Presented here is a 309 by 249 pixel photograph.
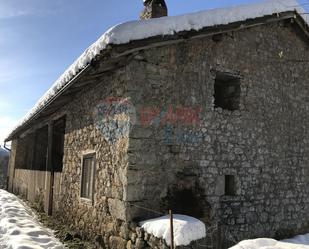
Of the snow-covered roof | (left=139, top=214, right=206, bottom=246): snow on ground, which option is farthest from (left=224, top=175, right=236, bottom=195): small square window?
the snow-covered roof

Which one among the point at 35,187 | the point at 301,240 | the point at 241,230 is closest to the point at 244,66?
the point at 241,230

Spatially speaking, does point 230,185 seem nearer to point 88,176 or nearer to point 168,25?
point 88,176

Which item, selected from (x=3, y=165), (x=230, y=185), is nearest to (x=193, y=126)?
(x=230, y=185)

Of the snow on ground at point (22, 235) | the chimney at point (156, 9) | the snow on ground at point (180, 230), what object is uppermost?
the chimney at point (156, 9)

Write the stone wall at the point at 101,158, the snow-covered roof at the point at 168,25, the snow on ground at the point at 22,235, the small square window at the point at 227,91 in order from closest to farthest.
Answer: the snow-covered roof at the point at 168,25 → the stone wall at the point at 101,158 → the snow on ground at the point at 22,235 → the small square window at the point at 227,91

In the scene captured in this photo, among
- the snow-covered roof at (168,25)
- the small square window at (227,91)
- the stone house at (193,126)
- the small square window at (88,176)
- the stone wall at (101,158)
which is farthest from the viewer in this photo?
the small square window at (227,91)

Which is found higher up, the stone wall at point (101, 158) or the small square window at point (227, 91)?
the small square window at point (227, 91)

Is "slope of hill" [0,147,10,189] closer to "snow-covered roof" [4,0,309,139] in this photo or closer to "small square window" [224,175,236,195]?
"snow-covered roof" [4,0,309,139]

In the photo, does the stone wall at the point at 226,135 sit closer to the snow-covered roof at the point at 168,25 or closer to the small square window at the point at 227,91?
the small square window at the point at 227,91

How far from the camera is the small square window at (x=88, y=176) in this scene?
24.2 ft

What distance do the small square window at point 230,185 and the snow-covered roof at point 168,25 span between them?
112 inches

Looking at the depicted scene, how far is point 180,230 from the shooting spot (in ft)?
15.3

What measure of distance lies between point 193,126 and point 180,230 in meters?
2.38

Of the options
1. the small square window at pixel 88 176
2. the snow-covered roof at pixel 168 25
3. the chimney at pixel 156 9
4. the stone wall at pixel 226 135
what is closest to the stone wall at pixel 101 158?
the small square window at pixel 88 176
